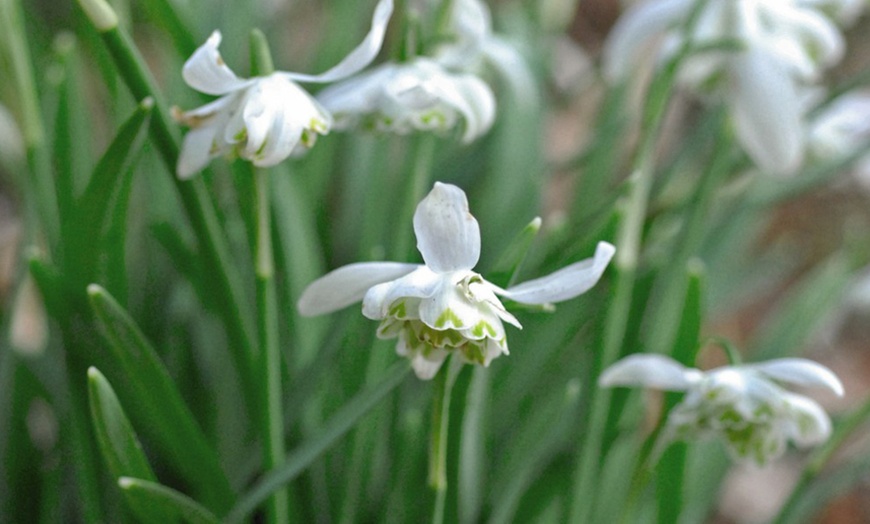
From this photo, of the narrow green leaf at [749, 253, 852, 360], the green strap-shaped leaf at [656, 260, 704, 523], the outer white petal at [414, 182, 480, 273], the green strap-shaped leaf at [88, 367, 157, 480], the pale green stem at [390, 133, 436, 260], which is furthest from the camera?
the narrow green leaf at [749, 253, 852, 360]

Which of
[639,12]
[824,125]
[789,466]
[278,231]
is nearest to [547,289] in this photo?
[278,231]

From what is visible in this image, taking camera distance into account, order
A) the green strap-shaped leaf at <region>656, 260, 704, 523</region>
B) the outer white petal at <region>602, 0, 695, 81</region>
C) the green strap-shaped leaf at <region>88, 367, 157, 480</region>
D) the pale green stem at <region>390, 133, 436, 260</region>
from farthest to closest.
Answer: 1. the outer white petal at <region>602, 0, 695, 81</region>
2. the pale green stem at <region>390, 133, 436, 260</region>
3. the green strap-shaped leaf at <region>656, 260, 704, 523</region>
4. the green strap-shaped leaf at <region>88, 367, 157, 480</region>

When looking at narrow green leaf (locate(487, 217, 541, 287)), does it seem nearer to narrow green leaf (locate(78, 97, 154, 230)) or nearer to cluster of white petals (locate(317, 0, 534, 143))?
cluster of white petals (locate(317, 0, 534, 143))

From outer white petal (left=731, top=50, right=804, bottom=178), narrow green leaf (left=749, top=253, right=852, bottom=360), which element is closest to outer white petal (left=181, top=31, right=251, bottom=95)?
outer white petal (left=731, top=50, right=804, bottom=178)

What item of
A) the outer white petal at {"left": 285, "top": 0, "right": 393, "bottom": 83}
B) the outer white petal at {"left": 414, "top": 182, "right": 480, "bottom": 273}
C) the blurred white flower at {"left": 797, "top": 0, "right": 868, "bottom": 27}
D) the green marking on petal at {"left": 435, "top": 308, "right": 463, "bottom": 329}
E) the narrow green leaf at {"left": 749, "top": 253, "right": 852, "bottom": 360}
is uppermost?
the outer white petal at {"left": 285, "top": 0, "right": 393, "bottom": 83}

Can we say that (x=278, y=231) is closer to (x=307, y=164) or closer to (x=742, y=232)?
(x=307, y=164)

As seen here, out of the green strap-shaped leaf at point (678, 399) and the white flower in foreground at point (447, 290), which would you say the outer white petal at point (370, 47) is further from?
the green strap-shaped leaf at point (678, 399)

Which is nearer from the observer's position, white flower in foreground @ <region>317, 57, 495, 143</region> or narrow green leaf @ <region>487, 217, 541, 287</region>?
narrow green leaf @ <region>487, 217, 541, 287</region>
